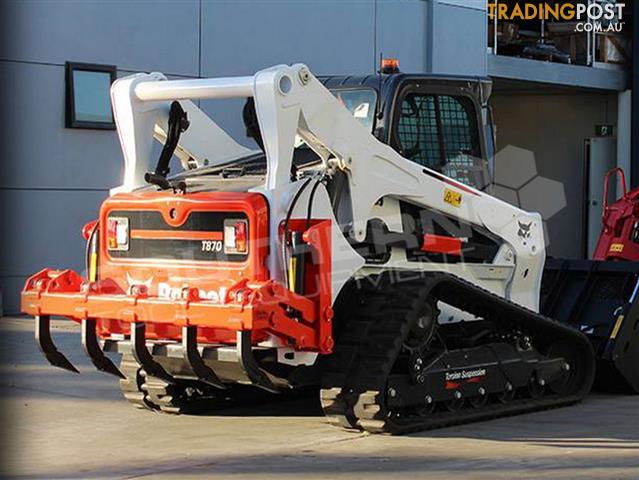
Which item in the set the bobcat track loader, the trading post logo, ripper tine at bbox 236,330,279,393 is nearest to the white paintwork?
the bobcat track loader

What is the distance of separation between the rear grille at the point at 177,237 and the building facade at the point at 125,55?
4203 mm

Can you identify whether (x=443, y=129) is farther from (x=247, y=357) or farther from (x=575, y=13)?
(x=575, y=13)

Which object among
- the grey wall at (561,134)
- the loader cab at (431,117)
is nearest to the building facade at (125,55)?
the grey wall at (561,134)

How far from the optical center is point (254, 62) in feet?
63.0

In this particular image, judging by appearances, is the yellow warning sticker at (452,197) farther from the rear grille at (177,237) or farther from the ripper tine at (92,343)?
the ripper tine at (92,343)

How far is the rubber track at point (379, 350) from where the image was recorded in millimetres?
9094

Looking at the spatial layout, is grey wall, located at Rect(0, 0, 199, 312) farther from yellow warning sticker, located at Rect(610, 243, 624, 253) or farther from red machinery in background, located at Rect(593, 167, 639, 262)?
yellow warning sticker, located at Rect(610, 243, 624, 253)

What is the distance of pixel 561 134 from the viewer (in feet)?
92.2

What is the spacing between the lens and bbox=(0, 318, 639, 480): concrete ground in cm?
812

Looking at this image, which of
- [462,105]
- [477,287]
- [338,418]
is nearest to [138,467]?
[338,418]

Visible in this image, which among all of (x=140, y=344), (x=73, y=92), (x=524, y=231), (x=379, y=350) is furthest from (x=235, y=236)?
(x=73, y=92)

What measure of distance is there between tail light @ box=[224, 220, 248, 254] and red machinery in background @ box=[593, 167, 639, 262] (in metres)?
A: 5.90

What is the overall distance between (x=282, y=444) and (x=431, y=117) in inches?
113

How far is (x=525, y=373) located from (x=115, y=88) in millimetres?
3738
